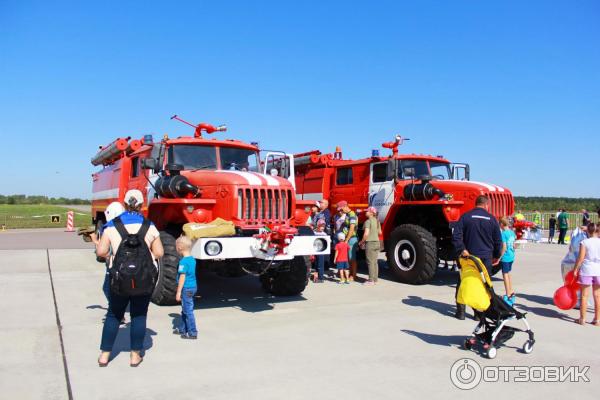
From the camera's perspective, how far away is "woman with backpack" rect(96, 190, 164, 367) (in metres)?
4.40

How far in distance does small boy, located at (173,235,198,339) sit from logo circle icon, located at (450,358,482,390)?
106 inches

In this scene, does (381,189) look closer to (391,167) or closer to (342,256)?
(391,167)

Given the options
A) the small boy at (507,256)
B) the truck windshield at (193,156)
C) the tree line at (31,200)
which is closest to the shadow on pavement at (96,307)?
the truck windshield at (193,156)

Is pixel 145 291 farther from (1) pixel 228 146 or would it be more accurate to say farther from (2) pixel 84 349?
(1) pixel 228 146

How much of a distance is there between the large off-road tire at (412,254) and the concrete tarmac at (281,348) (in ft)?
1.65

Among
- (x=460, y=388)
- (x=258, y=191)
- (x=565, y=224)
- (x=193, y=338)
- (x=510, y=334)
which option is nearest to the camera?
(x=460, y=388)

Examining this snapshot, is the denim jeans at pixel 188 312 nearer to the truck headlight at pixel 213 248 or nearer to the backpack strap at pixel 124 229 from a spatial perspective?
the truck headlight at pixel 213 248

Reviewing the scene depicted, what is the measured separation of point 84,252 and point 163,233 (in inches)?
340

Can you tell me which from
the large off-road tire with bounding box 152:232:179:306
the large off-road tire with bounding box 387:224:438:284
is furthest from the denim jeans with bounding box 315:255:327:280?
the large off-road tire with bounding box 152:232:179:306

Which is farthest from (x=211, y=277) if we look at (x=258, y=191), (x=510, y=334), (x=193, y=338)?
(x=510, y=334)

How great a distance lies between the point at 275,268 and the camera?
24.0 ft

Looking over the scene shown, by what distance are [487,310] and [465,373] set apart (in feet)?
2.84

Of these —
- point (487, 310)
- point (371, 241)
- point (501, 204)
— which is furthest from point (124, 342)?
point (501, 204)

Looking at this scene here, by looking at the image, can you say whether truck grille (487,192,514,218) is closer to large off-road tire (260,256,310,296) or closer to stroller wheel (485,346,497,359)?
large off-road tire (260,256,310,296)
